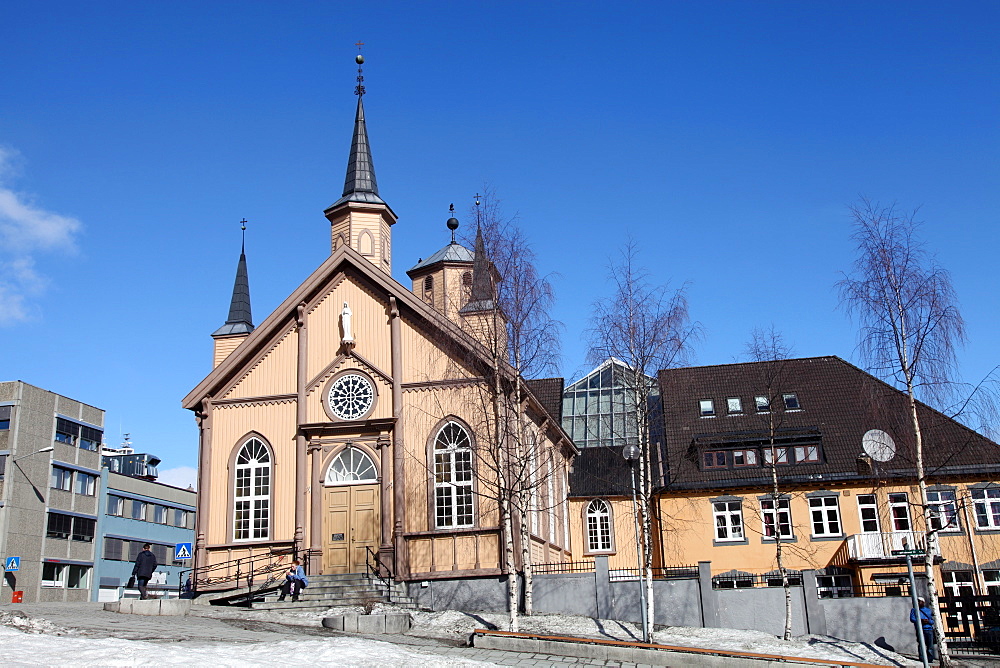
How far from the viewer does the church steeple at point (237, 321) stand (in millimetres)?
30406

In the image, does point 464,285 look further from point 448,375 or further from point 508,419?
point 508,419

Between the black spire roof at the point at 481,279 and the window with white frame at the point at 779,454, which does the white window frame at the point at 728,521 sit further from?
the black spire roof at the point at 481,279

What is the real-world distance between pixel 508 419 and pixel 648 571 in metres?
4.73

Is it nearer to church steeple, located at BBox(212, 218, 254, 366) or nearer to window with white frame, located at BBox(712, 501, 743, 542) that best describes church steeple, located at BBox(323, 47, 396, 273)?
church steeple, located at BBox(212, 218, 254, 366)

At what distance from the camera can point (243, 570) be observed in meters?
24.1

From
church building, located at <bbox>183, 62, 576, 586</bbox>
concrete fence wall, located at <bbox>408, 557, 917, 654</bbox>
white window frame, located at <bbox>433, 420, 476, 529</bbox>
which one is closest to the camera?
concrete fence wall, located at <bbox>408, 557, 917, 654</bbox>

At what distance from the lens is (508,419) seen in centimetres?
2180

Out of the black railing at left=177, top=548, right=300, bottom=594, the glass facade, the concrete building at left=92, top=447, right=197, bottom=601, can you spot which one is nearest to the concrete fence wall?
the black railing at left=177, top=548, right=300, bottom=594

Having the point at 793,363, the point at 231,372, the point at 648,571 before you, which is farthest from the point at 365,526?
the point at 793,363

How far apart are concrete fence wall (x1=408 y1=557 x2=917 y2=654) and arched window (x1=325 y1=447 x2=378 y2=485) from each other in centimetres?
496

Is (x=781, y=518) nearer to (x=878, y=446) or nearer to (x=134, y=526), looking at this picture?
(x=878, y=446)

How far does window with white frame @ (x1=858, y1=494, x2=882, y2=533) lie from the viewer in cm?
3056

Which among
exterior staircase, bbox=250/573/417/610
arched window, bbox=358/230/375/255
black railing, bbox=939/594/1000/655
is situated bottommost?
black railing, bbox=939/594/1000/655

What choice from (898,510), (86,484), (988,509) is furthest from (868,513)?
(86,484)
